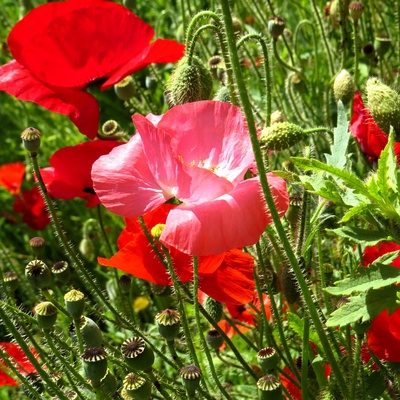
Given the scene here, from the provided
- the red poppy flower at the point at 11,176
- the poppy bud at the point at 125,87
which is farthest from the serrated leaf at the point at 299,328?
the red poppy flower at the point at 11,176

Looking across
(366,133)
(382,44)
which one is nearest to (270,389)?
(366,133)

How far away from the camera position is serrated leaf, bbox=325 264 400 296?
3.25ft

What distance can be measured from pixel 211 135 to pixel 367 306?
348mm

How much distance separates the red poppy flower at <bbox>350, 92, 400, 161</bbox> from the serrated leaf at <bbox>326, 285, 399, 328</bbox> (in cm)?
51

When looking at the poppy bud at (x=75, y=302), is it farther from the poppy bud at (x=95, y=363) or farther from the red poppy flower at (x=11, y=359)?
the red poppy flower at (x=11, y=359)

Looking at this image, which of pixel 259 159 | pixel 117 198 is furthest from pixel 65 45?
pixel 259 159

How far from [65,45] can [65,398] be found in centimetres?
69

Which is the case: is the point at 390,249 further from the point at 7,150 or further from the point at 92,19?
the point at 7,150

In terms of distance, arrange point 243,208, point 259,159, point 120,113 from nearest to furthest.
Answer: point 259,159 → point 243,208 → point 120,113

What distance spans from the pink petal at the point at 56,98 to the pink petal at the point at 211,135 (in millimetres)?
419

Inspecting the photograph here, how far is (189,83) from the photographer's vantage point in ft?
4.22

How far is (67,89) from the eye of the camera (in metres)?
1.61

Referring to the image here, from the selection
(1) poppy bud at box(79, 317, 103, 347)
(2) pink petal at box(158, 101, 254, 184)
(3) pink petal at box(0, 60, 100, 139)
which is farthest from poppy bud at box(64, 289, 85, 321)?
(3) pink petal at box(0, 60, 100, 139)

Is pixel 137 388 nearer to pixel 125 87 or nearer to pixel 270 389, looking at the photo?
pixel 270 389
